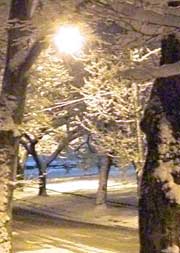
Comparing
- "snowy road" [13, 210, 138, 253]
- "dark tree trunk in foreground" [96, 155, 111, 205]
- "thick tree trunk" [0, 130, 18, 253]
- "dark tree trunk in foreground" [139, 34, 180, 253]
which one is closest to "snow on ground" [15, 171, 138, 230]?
"dark tree trunk in foreground" [96, 155, 111, 205]

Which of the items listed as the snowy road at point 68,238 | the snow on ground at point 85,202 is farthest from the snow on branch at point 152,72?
the snow on ground at point 85,202

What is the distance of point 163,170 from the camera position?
7.48 m

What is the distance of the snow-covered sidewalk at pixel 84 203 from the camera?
2722 centimetres

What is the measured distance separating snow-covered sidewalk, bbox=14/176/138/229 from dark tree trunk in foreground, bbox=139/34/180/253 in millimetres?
15329

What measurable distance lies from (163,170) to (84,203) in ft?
81.1

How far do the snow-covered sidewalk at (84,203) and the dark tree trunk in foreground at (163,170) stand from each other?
604 inches

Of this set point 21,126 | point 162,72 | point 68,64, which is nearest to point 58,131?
point 68,64

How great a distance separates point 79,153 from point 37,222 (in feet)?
34.0

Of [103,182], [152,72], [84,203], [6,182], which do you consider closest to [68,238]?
[103,182]

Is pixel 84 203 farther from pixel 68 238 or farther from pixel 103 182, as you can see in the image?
pixel 68 238

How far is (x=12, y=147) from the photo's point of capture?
442 inches

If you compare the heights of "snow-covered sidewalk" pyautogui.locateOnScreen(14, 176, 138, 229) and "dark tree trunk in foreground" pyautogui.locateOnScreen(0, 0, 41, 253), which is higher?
"dark tree trunk in foreground" pyautogui.locateOnScreen(0, 0, 41, 253)

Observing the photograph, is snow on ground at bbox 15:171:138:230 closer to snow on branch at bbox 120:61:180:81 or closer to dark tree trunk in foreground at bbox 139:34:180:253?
dark tree trunk in foreground at bbox 139:34:180:253

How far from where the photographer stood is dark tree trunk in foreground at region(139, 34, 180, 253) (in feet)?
24.3
